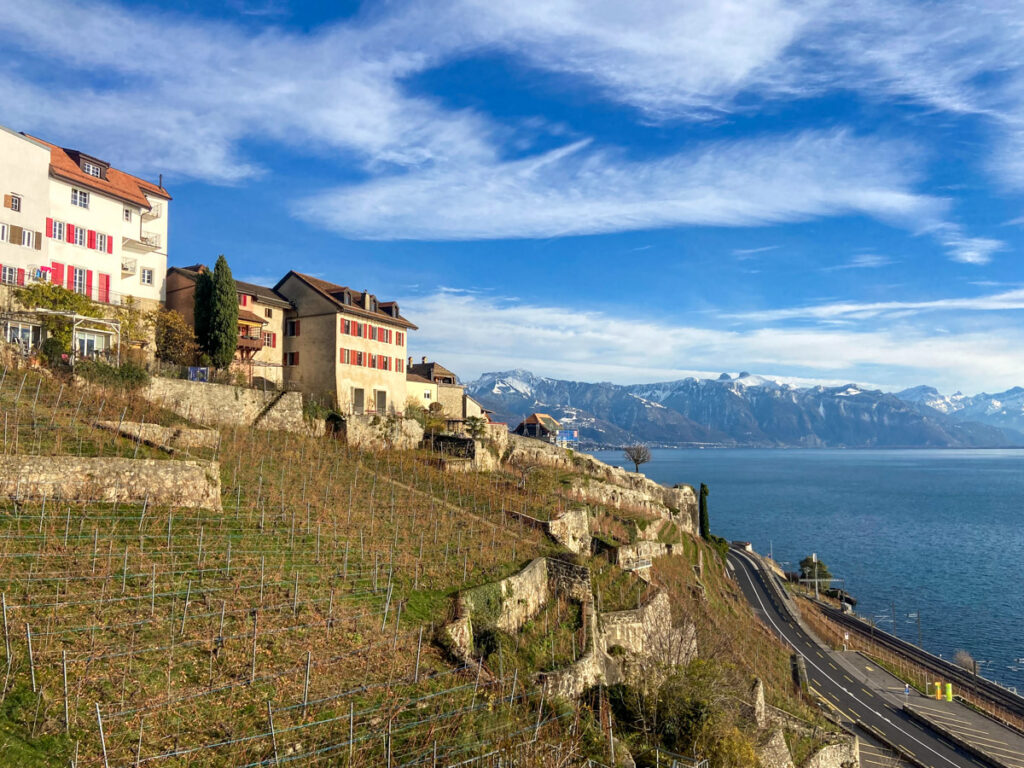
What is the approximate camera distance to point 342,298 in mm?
58312

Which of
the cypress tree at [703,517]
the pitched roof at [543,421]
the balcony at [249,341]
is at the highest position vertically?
→ the balcony at [249,341]

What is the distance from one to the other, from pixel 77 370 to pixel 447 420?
33264 mm

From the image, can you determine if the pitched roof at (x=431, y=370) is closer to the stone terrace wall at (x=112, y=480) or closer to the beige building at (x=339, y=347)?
the beige building at (x=339, y=347)

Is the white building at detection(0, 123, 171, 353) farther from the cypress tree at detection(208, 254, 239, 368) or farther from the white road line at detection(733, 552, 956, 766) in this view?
the white road line at detection(733, 552, 956, 766)

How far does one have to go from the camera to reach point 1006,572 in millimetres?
101500

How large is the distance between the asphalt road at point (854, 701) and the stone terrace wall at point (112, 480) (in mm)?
47999

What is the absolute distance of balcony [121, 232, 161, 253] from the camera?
52469mm

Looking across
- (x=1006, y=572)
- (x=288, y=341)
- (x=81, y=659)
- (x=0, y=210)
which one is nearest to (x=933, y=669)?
(x=1006, y=572)

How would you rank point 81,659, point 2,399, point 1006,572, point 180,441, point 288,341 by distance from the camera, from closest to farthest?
point 81,659 → point 2,399 → point 180,441 → point 288,341 → point 1006,572

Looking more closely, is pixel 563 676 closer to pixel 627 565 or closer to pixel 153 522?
pixel 153 522

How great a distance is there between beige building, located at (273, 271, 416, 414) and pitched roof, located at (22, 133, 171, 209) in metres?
13.1

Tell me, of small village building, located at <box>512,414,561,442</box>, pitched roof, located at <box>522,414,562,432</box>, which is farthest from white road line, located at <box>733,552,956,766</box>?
pitched roof, located at <box>522,414,562,432</box>

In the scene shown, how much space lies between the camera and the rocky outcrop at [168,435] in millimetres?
32531

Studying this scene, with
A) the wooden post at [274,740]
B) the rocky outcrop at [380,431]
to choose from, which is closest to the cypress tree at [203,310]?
the rocky outcrop at [380,431]
